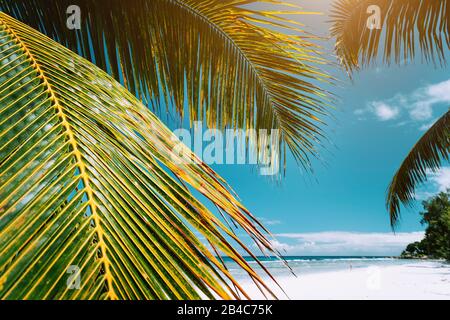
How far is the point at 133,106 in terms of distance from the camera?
0.70m

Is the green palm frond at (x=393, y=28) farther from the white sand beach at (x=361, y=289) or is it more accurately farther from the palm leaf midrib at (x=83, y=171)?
the white sand beach at (x=361, y=289)

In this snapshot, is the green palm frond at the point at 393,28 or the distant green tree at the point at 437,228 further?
the distant green tree at the point at 437,228

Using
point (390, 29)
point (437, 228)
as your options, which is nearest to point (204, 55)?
point (390, 29)

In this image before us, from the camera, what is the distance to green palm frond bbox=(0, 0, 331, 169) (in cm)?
177

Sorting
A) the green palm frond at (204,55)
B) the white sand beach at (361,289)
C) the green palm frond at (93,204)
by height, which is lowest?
the white sand beach at (361,289)

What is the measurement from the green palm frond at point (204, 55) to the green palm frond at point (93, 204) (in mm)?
1239

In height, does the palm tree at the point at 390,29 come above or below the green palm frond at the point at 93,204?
above

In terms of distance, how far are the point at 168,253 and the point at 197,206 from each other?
0.30 ft

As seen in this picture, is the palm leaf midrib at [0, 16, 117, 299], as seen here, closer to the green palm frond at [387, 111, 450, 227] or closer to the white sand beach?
the green palm frond at [387, 111, 450, 227]

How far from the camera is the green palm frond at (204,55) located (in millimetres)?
1769

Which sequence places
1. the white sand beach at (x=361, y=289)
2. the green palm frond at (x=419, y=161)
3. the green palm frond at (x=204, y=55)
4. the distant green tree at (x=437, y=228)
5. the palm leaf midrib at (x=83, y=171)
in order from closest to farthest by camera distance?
the palm leaf midrib at (x=83, y=171) → the green palm frond at (x=204, y=55) → the green palm frond at (x=419, y=161) → the white sand beach at (x=361, y=289) → the distant green tree at (x=437, y=228)

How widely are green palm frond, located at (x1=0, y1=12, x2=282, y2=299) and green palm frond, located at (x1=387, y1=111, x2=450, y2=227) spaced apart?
5271 millimetres

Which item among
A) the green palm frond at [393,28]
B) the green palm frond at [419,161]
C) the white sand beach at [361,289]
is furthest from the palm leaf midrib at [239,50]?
the white sand beach at [361,289]

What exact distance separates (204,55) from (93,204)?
186 centimetres
